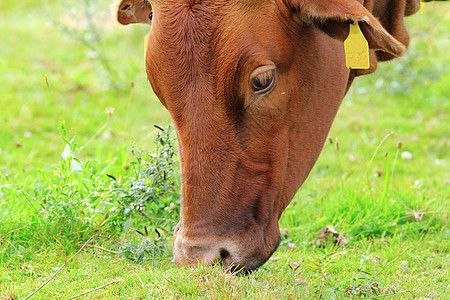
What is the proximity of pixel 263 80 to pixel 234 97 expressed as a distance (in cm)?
18

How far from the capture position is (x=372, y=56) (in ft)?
13.9

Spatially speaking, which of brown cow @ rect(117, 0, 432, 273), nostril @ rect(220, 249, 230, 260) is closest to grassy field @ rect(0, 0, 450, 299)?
nostril @ rect(220, 249, 230, 260)

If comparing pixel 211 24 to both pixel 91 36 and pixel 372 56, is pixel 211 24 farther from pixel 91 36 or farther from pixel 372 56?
pixel 91 36

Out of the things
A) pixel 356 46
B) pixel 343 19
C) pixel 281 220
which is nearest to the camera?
pixel 343 19

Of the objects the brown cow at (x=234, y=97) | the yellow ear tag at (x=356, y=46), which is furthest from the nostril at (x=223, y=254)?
the yellow ear tag at (x=356, y=46)

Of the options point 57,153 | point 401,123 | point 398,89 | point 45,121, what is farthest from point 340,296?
point 398,89

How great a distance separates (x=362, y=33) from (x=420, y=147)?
3999 mm

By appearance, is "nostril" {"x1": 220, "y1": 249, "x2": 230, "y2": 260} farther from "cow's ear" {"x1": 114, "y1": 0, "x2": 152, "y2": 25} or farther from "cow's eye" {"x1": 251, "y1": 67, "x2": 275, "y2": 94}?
"cow's ear" {"x1": 114, "y1": 0, "x2": 152, "y2": 25}

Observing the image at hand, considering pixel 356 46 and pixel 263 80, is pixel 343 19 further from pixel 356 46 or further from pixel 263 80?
pixel 263 80

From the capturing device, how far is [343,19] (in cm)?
299

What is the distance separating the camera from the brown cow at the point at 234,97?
9.92 feet

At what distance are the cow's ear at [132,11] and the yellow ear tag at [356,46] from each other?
1448mm

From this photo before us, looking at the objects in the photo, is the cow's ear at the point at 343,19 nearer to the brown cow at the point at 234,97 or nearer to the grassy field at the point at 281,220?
the brown cow at the point at 234,97

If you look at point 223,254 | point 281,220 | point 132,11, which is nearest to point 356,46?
point 223,254
